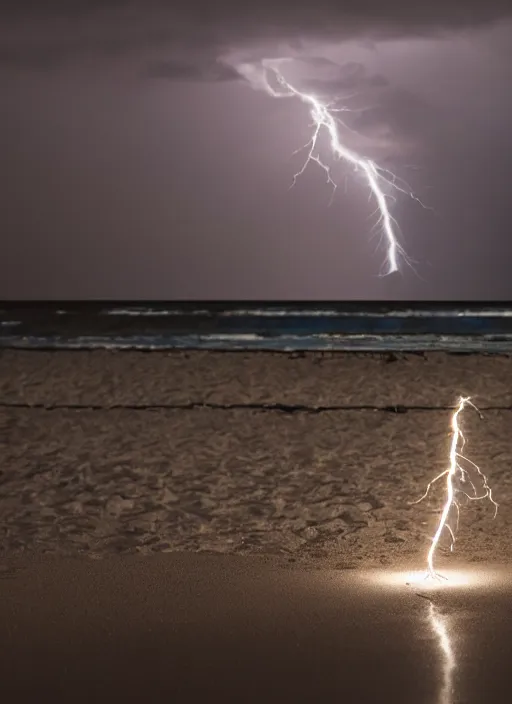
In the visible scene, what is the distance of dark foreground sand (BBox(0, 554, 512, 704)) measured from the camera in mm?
3588

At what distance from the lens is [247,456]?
292 inches

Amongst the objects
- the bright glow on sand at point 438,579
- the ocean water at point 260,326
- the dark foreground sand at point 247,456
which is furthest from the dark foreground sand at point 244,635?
the ocean water at point 260,326

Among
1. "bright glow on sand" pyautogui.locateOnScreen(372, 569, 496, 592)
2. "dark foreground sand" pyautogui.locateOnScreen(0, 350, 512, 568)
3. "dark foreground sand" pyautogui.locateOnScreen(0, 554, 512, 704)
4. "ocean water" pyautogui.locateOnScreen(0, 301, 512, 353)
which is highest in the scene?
"ocean water" pyautogui.locateOnScreen(0, 301, 512, 353)

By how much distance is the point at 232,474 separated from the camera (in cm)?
699

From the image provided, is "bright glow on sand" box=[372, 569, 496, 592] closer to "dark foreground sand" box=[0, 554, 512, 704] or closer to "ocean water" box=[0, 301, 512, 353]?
"dark foreground sand" box=[0, 554, 512, 704]

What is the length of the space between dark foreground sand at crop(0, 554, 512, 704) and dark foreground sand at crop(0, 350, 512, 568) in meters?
0.50

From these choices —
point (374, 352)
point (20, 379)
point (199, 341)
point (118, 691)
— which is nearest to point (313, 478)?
point (118, 691)

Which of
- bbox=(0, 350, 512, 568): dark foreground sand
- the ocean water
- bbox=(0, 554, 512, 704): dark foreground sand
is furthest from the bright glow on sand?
the ocean water

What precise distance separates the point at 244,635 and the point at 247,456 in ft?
10.9

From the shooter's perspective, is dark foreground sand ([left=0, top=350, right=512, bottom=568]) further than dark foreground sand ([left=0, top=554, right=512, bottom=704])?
Yes

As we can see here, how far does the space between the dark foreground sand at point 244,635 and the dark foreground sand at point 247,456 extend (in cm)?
50

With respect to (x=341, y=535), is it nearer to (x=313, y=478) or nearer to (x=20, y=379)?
(x=313, y=478)

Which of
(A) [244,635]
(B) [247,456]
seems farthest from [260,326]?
(A) [244,635]

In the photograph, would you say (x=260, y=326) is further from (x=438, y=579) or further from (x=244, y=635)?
(x=244, y=635)
